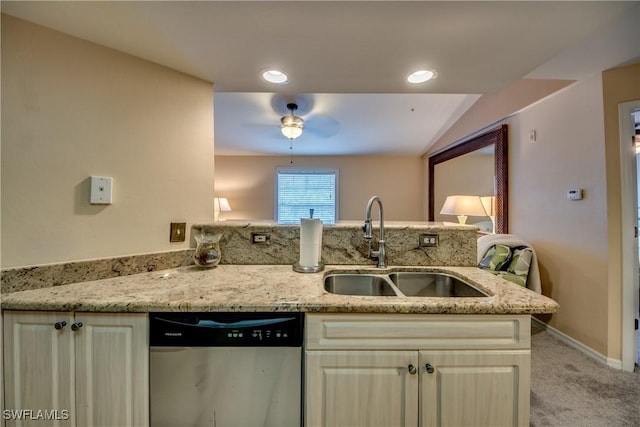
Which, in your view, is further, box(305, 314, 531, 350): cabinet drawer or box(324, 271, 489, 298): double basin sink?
box(324, 271, 489, 298): double basin sink

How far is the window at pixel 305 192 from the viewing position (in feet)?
16.0

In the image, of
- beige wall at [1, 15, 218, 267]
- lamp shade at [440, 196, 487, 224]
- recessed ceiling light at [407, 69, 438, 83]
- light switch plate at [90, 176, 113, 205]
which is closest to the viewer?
beige wall at [1, 15, 218, 267]

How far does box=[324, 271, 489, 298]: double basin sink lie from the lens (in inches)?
52.8

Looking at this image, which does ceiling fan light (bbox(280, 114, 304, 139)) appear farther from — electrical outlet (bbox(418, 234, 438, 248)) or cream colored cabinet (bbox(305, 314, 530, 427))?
cream colored cabinet (bbox(305, 314, 530, 427))

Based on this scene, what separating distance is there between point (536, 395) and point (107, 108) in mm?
2936

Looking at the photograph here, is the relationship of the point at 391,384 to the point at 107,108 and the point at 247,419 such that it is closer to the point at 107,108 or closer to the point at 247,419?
the point at 247,419

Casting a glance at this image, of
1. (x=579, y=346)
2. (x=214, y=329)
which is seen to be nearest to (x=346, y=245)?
(x=214, y=329)

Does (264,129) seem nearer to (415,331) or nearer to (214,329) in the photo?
(214,329)

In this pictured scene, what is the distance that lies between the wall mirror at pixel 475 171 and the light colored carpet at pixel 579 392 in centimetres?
136

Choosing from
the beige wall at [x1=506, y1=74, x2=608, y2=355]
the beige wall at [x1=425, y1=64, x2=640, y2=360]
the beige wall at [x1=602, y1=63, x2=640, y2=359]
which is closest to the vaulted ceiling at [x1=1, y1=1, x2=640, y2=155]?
the beige wall at [x1=602, y1=63, x2=640, y2=359]

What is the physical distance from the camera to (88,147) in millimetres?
1139

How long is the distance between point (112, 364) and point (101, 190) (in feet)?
2.50

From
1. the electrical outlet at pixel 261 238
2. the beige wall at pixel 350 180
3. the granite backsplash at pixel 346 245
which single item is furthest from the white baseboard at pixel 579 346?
the beige wall at pixel 350 180

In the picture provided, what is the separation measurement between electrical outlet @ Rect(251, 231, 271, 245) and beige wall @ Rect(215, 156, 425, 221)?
348 centimetres
